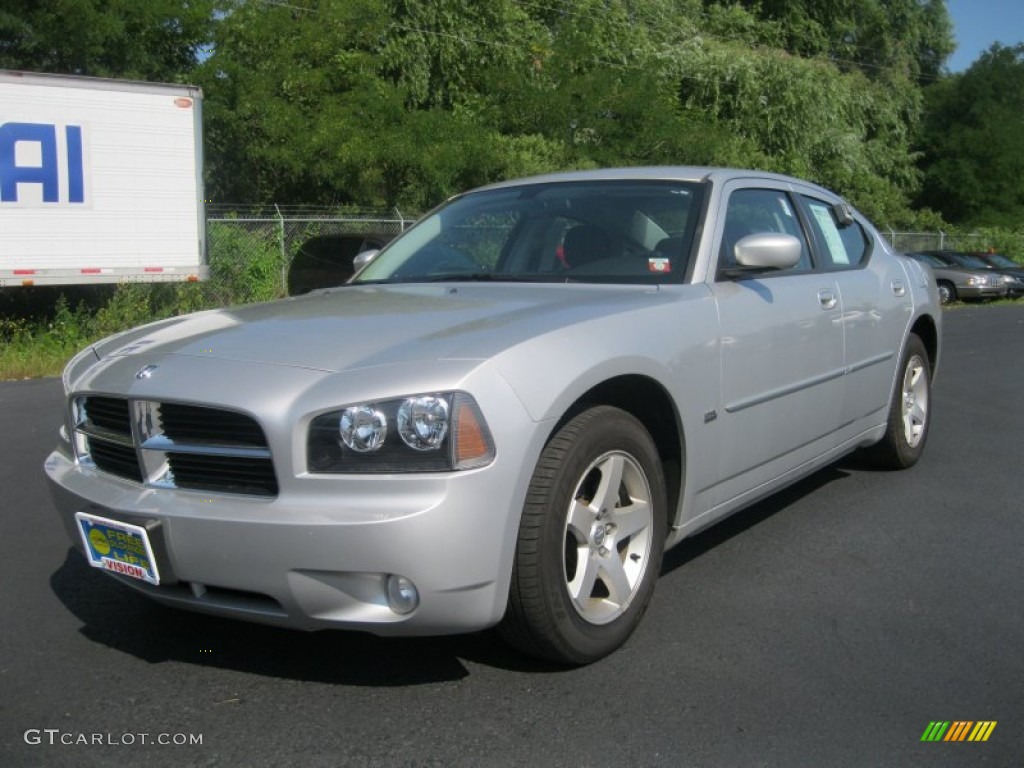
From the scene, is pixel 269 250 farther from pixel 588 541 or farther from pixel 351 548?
pixel 351 548

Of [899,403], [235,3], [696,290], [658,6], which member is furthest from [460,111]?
[696,290]

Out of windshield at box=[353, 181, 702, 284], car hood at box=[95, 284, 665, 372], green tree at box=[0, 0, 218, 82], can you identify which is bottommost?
car hood at box=[95, 284, 665, 372]

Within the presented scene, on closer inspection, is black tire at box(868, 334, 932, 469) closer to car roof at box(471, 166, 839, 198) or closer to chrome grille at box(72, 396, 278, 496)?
car roof at box(471, 166, 839, 198)

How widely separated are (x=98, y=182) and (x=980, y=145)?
38.9 meters

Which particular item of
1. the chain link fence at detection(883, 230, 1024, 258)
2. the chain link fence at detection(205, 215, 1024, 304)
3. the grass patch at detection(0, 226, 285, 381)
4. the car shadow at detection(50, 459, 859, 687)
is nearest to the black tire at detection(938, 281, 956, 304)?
the chain link fence at detection(883, 230, 1024, 258)

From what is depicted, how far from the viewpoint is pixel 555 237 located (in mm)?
4566

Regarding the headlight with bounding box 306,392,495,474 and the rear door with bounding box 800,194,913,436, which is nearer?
the headlight with bounding box 306,392,495,474

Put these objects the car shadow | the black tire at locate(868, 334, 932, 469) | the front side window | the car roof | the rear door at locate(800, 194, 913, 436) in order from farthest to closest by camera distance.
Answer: the black tire at locate(868, 334, 932, 469)
the rear door at locate(800, 194, 913, 436)
the car roof
the front side window
the car shadow

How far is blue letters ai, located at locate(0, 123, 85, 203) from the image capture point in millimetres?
12859

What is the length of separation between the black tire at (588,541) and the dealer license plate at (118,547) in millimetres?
1047

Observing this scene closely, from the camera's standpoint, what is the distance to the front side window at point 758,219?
173 inches

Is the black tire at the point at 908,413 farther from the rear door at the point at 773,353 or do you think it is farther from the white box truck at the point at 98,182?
the white box truck at the point at 98,182

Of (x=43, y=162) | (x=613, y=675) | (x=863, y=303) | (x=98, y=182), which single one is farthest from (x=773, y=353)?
(x=98, y=182)

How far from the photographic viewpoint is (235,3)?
22344 mm
